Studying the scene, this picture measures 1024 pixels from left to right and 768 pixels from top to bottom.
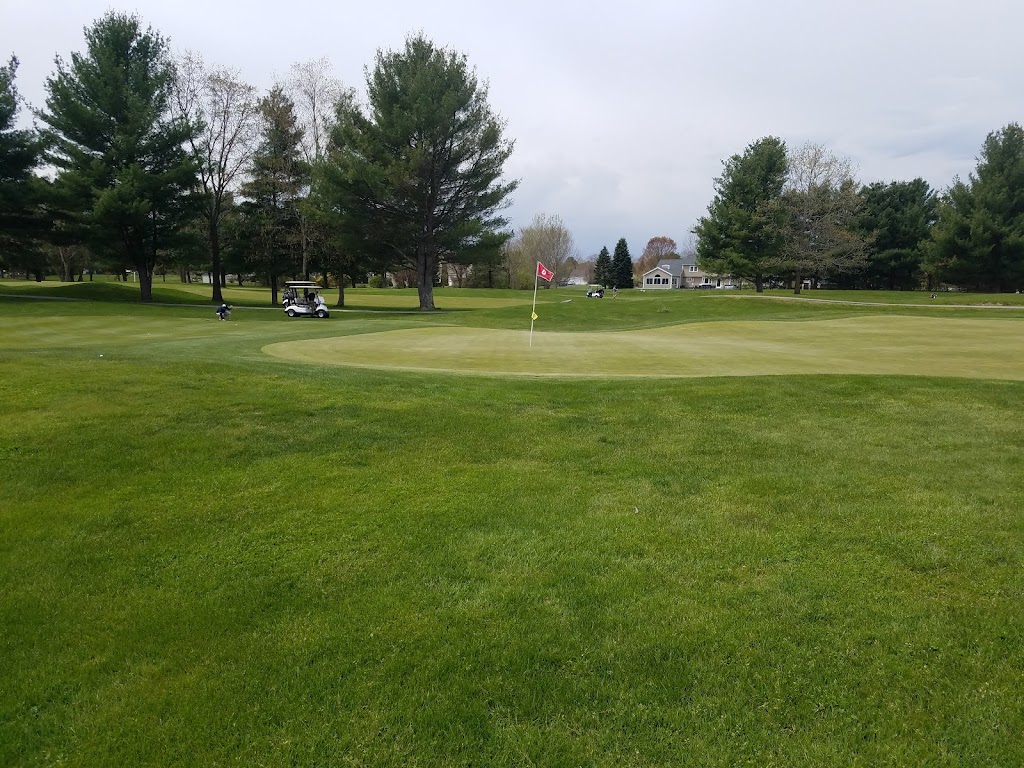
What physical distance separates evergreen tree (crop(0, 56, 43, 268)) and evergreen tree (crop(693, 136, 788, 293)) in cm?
5308

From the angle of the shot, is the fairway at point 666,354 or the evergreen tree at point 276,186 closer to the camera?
the fairway at point 666,354

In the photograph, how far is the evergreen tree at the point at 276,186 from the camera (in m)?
44.0

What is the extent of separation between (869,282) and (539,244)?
174ft

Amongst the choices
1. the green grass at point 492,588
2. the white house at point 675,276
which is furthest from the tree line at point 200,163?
the white house at point 675,276

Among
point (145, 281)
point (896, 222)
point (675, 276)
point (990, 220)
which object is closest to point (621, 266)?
point (675, 276)

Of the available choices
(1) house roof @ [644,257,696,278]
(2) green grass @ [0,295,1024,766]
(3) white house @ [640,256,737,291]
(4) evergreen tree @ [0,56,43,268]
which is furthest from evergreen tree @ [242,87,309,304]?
(1) house roof @ [644,257,696,278]

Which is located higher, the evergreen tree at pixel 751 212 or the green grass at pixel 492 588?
the evergreen tree at pixel 751 212

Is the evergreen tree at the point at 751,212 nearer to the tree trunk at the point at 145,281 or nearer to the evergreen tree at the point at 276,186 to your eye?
the evergreen tree at the point at 276,186

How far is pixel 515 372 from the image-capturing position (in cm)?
1198

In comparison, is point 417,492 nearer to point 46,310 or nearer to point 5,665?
point 5,665

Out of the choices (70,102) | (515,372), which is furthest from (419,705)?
(70,102)

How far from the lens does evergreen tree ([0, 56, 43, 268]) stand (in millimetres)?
35625

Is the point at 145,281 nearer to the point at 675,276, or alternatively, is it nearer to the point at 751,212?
the point at 751,212

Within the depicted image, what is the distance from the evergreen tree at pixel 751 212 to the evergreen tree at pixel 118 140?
44826 millimetres
